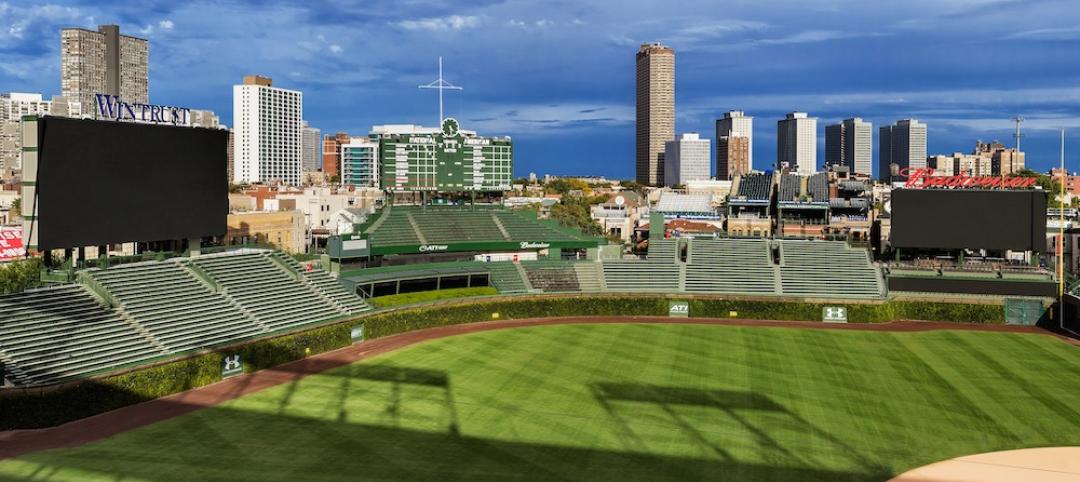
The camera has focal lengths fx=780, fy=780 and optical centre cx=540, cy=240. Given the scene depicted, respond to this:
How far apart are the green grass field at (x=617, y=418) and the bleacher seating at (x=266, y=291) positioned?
5.79 m

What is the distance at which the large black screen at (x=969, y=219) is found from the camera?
5834 centimetres

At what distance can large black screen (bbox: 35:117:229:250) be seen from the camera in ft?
119

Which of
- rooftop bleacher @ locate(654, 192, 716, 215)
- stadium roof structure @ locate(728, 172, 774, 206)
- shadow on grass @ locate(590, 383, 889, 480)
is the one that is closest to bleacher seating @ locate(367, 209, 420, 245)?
shadow on grass @ locate(590, 383, 889, 480)

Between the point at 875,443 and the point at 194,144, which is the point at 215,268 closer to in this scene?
the point at 194,144

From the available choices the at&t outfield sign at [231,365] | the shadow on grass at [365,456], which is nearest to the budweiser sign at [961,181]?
the shadow on grass at [365,456]

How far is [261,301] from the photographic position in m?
45.4

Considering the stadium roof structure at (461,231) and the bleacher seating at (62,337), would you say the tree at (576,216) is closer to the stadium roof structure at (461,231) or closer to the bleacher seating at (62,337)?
the stadium roof structure at (461,231)

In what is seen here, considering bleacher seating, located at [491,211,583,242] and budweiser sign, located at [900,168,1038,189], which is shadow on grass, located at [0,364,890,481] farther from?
budweiser sign, located at [900,168,1038,189]

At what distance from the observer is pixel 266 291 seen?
4684 centimetres

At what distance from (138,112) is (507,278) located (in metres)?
29.5

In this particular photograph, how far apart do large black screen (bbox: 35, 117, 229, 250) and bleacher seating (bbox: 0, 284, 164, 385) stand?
2830mm

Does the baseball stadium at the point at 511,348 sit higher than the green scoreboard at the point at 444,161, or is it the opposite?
the green scoreboard at the point at 444,161

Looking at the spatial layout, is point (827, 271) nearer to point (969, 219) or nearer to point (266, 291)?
point (969, 219)

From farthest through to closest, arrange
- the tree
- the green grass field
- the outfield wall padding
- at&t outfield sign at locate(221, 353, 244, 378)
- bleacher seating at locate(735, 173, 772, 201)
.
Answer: the tree < bleacher seating at locate(735, 173, 772, 201) < the outfield wall padding < at&t outfield sign at locate(221, 353, 244, 378) < the green grass field
